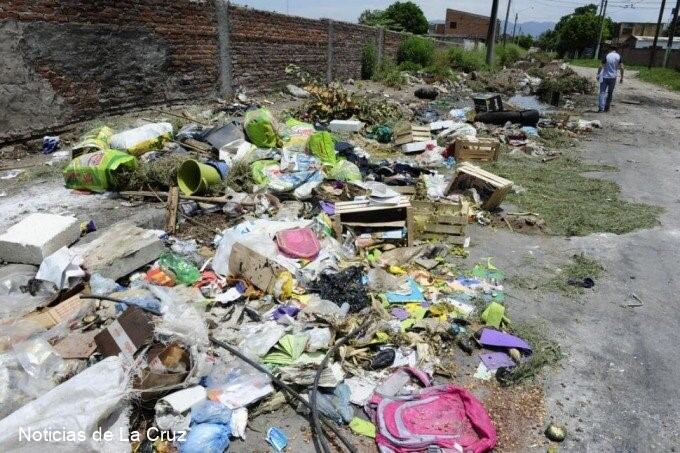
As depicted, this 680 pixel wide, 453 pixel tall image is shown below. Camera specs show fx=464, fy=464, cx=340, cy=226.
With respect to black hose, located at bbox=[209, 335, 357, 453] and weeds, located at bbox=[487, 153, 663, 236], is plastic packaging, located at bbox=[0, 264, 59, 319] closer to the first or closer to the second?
black hose, located at bbox=[209, 335, 357, 453]

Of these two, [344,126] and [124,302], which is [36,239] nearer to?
[124,302]

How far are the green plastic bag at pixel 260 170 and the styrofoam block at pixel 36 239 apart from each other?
217cm

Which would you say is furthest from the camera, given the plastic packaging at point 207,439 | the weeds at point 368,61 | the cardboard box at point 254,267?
the weeds at point 368,61

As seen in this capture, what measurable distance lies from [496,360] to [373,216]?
2.01m

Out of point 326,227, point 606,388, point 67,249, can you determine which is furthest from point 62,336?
point 606,388

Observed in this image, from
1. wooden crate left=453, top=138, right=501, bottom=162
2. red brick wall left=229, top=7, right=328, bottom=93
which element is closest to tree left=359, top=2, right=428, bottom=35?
red brick wall left=229, top=7, right=328, bottom=93

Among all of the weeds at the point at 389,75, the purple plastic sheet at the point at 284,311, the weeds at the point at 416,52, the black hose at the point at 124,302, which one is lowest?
the purple plastic sheet at the point at 284,311

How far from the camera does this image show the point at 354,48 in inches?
666

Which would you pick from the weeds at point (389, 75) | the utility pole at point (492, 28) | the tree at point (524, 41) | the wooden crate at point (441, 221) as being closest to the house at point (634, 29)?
the tree at point (524, 41)

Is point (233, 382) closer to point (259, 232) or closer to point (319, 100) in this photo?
point (259, 232)

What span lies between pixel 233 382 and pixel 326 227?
2.17 meters

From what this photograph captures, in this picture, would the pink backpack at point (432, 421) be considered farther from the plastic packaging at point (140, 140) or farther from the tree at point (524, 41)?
the tree at point (524, 41)

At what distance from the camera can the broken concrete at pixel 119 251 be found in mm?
3598

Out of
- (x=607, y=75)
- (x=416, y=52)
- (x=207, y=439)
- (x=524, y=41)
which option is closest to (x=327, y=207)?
(x=207, y=439)
